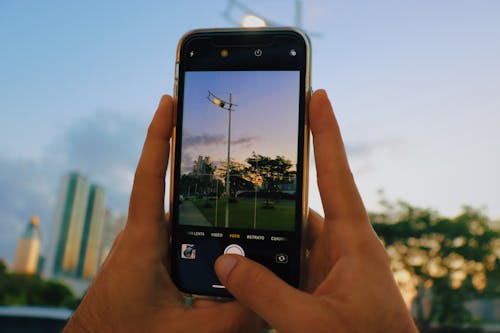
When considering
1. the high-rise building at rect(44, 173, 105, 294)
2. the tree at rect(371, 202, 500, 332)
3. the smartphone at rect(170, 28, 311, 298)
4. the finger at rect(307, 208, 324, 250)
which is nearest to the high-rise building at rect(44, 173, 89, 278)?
the high-rise building at rect(44, 173, 105, 294)

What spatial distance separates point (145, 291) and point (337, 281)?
0.57 m

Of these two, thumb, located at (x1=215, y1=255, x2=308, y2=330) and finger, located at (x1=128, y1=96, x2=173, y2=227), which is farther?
finger, located at (x1=128, y1=96, x2=173, y2=227)

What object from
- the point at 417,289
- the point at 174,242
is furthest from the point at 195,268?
the point at 417,289

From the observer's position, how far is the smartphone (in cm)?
137

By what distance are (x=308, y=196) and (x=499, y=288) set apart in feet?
45.2

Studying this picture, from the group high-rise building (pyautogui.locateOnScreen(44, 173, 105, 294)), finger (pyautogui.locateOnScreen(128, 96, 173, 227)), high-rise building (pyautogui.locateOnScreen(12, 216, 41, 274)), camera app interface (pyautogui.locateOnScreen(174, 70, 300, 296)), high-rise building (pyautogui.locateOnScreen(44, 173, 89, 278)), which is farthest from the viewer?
high-rise building (pyautogui.locateOnScreen(44, 173, 89, 278))

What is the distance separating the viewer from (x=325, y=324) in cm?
93

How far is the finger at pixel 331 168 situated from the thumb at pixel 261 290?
26cm

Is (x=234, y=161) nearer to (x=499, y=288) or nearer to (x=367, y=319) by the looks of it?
(x=367, y=319)

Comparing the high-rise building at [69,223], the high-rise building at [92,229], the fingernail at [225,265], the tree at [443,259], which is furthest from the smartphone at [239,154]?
the high-rise building at [69,223]

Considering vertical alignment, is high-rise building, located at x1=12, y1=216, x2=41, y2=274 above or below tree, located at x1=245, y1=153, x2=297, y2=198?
below

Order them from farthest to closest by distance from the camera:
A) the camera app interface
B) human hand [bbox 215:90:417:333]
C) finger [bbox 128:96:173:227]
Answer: the camera app interface
finger [bbox 128:96:173:227]
human hand [bbox 215:90:417:333]

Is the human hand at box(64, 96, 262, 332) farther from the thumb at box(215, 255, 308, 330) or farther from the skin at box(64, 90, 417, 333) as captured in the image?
the thumb at box(215, 255, 308, 330)

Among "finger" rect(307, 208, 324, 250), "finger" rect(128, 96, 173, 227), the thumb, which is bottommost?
the thumb
